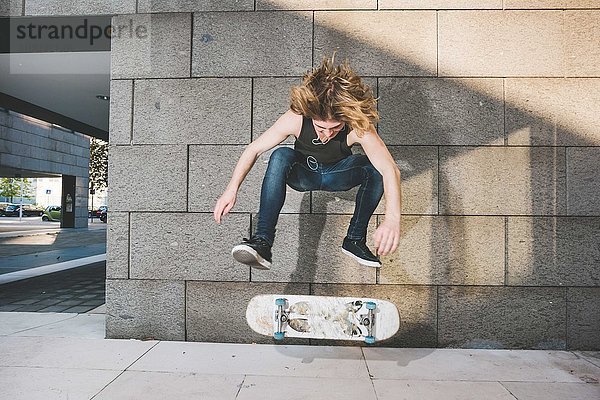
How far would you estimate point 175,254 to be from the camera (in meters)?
5.20

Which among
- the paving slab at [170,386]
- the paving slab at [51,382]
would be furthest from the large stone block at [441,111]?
the paving slab at [51,382]

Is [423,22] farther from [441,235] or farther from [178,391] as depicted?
[178,391]

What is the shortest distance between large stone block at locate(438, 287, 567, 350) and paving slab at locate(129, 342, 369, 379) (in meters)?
1.25

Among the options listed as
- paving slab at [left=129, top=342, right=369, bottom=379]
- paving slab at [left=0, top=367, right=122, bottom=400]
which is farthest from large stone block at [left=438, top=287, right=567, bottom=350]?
paving slab at [left=0, top=367, right=122, bottom=400]

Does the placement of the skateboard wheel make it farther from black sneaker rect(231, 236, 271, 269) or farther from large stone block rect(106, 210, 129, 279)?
large stone block rect(106, 210, 129, 279)

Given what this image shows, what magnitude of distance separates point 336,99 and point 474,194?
94.0 inches

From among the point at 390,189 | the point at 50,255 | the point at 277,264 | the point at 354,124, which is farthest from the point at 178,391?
the point at 50,255

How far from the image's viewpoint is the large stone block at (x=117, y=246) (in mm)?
5232

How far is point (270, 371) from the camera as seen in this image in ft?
13.7

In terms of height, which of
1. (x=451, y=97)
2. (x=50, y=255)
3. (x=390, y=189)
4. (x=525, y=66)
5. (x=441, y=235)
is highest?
(x=525, y=66)

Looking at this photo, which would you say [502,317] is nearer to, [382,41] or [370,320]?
[370,320]

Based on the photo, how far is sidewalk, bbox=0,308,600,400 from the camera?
3.65 meters

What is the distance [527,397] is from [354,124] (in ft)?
9.51

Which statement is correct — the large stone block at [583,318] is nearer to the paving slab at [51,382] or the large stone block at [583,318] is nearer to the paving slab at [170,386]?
the paving slab at [170,386]
